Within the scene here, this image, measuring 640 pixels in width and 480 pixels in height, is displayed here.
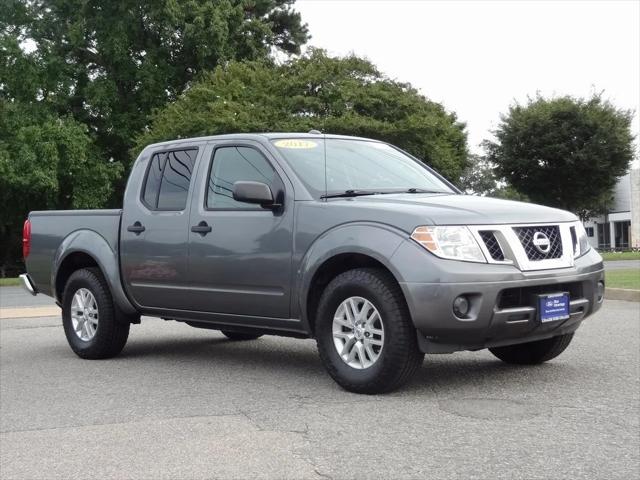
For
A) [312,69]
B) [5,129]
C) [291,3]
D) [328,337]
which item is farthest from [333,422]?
[291,3]

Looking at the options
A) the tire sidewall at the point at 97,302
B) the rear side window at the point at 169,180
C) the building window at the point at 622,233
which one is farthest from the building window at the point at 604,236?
the rear side window at the point at 169,180

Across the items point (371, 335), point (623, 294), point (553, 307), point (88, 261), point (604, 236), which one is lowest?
point (623, 294)

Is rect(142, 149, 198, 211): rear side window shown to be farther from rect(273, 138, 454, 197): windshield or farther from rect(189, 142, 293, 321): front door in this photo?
rect(273, 138, 454, 197): windshield

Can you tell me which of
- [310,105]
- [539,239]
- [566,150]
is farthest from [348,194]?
[566,150]

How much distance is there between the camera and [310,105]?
31141 millimetres

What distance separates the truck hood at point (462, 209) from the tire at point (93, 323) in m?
2.83

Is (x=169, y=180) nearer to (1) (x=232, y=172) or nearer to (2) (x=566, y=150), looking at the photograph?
(1) (x=232, y=172)

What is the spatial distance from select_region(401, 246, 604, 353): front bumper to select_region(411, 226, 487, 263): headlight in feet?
0.28

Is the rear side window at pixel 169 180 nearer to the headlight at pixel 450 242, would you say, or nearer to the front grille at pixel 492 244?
the headlight at pixel 450 242

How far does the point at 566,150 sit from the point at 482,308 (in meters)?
40.0

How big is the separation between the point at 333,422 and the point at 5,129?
31.4m

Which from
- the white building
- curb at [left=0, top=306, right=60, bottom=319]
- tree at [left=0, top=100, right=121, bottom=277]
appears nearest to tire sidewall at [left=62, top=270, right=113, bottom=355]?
curb at [left=0, top=306, right=60, bottom=319]

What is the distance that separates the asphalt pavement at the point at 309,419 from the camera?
393 centimetres

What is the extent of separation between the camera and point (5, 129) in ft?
108
